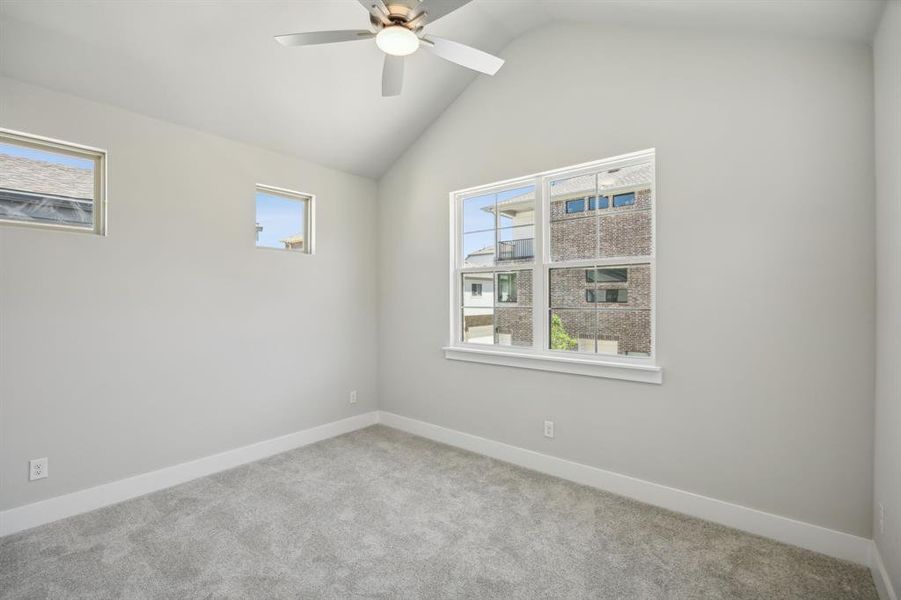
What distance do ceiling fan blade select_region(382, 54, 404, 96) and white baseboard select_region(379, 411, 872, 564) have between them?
8.92 feet

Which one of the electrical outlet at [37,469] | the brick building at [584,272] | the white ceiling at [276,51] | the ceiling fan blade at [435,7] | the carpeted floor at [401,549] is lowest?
the carpeted floor at [401,549]

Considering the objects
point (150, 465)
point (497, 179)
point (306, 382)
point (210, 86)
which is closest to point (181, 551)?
point (150, 465)

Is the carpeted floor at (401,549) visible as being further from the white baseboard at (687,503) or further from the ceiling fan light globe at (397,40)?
the ceiling fan light globe at (397,40)

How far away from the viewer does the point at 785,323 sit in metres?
2.30

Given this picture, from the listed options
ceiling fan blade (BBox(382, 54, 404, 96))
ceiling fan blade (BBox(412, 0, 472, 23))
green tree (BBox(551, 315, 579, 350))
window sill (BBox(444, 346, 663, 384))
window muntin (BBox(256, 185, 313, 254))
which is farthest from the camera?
window muntin (BBox(256, 185, 313, 254))

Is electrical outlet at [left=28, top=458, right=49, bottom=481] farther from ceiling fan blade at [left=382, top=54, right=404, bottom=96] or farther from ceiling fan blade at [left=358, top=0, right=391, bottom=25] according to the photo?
ceiling fan blade at [left=358, top=0, right=391, bottom=25]

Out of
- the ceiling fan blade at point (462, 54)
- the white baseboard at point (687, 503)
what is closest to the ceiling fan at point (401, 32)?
the ceiling fan blade at point (462, 54)

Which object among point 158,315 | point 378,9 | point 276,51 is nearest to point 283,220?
point 158,315

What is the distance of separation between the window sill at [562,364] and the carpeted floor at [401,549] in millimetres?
801

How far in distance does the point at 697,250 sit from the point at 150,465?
384 centimetres

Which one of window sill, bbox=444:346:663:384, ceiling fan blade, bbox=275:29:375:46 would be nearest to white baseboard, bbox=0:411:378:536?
window sill, bbox=444:346:663:384

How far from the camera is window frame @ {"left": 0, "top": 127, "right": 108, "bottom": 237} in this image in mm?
2506

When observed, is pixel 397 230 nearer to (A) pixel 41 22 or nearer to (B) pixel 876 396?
(A) pixel 41 22

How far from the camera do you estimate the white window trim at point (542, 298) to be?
110 inches
